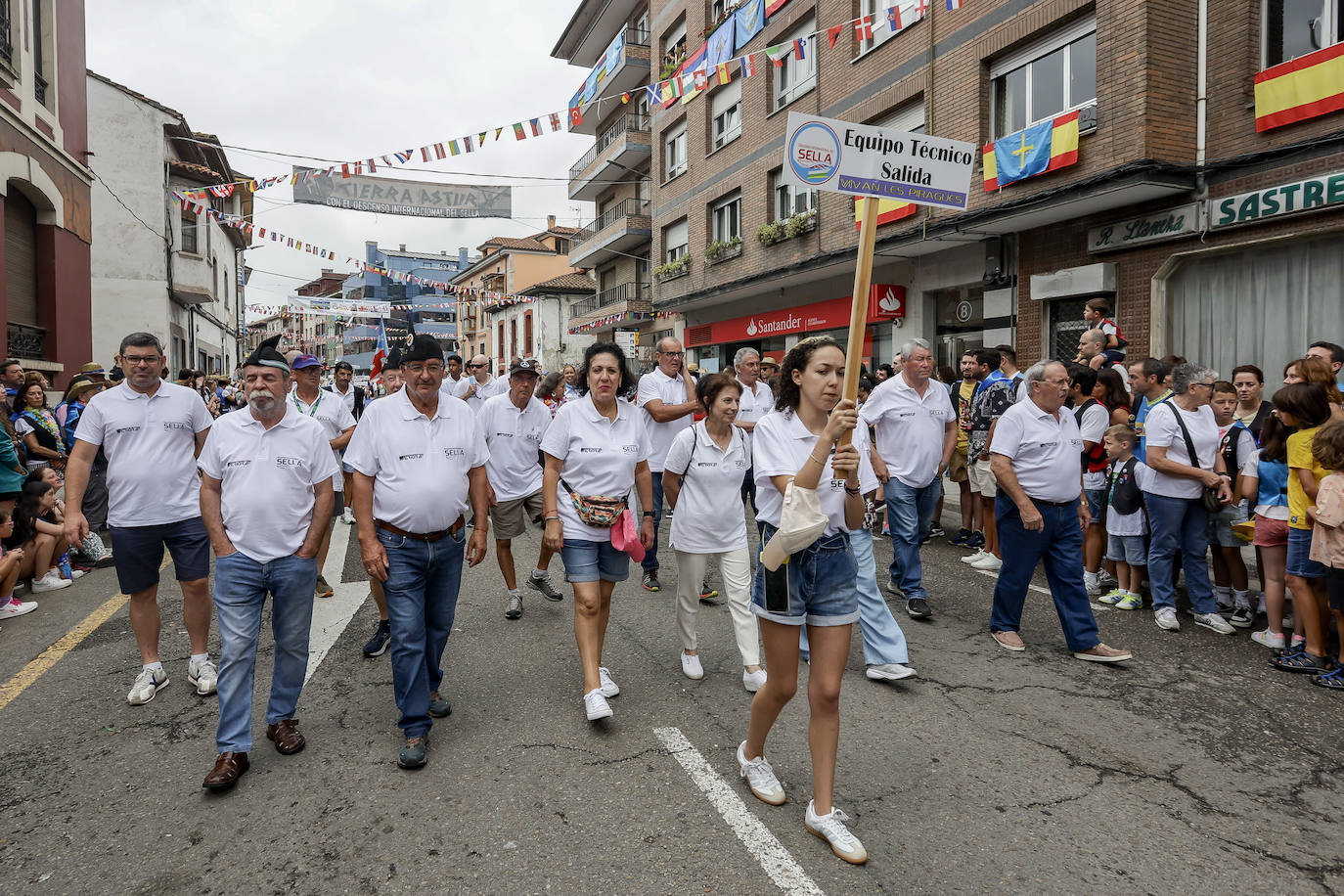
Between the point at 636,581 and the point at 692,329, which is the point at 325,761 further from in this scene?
the point at 692,329

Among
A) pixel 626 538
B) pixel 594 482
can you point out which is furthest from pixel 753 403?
pixel 626 538

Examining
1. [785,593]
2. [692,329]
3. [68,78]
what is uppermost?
[68,78]

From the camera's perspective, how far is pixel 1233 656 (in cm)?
503

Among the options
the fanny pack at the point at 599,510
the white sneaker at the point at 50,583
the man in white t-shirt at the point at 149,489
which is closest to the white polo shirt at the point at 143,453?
the man in white t-shirt at the point at 149,489

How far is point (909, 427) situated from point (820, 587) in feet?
10.6

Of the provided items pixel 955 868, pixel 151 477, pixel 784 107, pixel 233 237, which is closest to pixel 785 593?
pixel 955 868

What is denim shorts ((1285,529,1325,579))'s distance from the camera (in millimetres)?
4762

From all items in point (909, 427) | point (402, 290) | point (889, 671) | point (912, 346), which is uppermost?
point (402, 290)

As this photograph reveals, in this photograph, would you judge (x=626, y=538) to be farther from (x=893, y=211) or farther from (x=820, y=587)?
(x=893, y=211)

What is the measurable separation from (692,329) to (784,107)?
8202 mm

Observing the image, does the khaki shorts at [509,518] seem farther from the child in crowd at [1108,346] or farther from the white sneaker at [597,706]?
the child in crowd at [1108,346]

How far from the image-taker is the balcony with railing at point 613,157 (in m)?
28.1

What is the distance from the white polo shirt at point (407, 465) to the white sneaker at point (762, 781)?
1.78 meters

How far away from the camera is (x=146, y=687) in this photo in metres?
4.36
